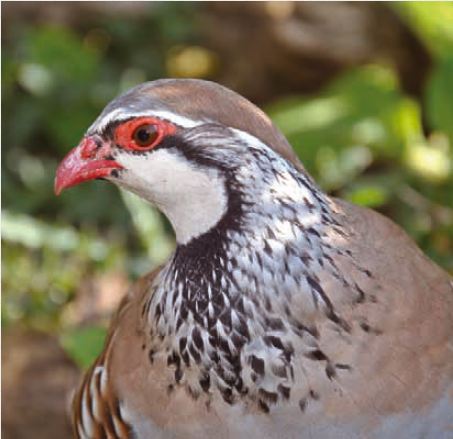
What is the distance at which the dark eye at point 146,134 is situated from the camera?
2377mm

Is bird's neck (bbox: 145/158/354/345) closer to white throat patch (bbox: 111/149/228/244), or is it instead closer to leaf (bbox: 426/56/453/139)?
white throat patch (bbox: 111/149/228/244)

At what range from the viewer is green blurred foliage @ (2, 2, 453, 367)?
4.21 m

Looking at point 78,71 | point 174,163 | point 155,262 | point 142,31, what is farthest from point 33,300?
point 174,163

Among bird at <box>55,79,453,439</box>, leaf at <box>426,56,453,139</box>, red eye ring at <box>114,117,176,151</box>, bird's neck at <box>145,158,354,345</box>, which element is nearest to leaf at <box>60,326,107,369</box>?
bird at <box>55,79,453,439</box>

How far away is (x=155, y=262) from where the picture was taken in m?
4.34

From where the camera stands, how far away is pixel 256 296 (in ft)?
8.03

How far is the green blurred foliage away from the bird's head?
1.01 metres

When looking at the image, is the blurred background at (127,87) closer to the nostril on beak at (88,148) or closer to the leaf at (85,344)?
the leaf at (85,344)

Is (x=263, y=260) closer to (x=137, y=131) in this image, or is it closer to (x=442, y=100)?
(x=137, y=131)

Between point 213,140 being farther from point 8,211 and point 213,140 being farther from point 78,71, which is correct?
point 78,71

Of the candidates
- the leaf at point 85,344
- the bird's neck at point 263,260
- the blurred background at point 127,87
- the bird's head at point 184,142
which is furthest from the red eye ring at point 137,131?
the leaf at point 85,344

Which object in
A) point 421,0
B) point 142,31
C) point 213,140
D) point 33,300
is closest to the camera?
point 213,140

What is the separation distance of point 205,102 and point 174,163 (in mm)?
138

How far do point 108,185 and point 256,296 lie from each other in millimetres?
2658
